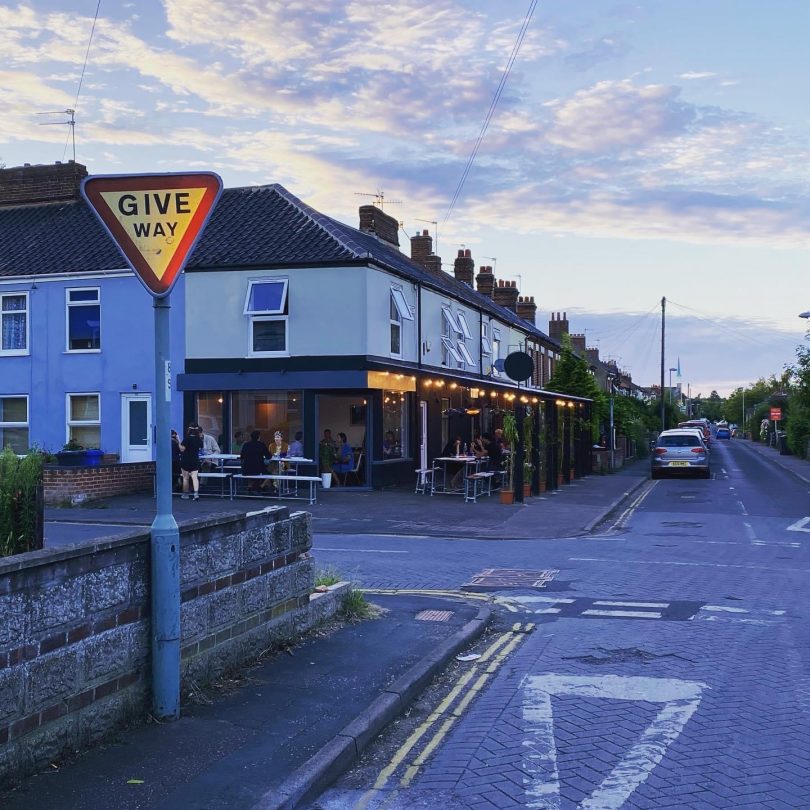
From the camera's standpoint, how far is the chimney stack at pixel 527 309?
5412 cm

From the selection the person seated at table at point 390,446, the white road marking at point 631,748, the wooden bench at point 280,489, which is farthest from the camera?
the person seated at table at point 390,446

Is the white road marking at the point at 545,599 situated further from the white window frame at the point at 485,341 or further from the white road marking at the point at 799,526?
the white window frame at the point at 485,341

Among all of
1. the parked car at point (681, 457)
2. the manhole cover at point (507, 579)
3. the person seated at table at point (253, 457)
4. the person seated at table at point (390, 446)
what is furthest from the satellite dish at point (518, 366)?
the parked car at point (681, 457)

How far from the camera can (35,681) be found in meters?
4.83

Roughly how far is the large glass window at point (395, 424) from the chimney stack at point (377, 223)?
8029mm

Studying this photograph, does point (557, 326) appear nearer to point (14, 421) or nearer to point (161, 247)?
point (14, 421)

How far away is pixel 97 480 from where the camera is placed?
70.5 feet

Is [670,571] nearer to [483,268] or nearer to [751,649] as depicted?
[751,649]

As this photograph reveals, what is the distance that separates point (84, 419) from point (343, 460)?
7.45 meters

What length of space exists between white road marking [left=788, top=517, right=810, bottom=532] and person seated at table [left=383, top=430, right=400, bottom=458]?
408 inches

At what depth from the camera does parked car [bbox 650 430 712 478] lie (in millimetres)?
35125

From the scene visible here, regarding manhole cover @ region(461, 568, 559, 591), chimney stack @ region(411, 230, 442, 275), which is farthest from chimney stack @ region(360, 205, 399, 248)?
manhole cover @ region(461, 568, 559, 591)

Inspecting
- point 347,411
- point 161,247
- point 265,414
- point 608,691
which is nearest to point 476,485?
point 347,411

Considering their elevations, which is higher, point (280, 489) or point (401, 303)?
point (401, 303)
